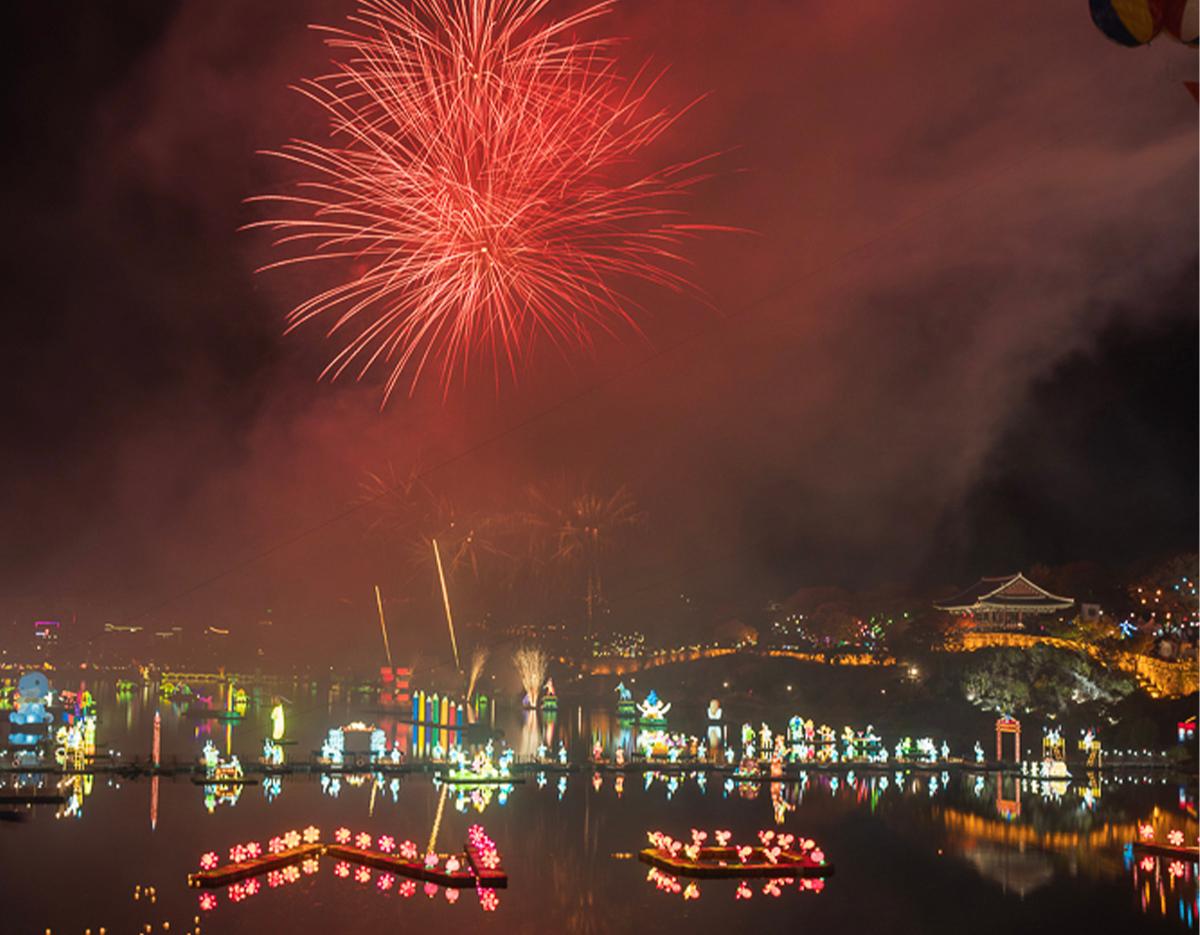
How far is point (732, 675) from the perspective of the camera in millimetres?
77188

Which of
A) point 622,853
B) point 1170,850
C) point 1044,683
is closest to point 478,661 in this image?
point 1044,683

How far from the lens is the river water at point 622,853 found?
63.7 ft

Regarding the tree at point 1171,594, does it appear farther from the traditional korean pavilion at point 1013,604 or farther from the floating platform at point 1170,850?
the floating platform at point 1170,850

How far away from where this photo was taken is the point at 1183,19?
37.9ft

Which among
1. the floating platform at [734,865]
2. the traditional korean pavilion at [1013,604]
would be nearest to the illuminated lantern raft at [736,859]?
the floating platform at [734,865]

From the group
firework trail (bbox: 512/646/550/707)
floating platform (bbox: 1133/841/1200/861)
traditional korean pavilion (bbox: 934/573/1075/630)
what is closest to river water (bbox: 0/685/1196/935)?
floating platform (bbox: 1133/841/1200/861)

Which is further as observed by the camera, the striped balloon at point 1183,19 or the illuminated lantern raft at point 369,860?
the illuminated lantern raft at point 369,860

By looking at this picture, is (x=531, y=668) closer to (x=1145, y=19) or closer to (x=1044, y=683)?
(x=1044, y=683)

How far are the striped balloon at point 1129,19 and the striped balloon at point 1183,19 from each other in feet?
0.21

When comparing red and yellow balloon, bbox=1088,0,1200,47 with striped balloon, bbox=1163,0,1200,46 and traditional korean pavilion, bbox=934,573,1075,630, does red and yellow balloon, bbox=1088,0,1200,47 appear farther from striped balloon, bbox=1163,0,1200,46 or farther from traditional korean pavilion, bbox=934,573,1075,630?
traditional korean pavilion, bbox=934,573,1075,630

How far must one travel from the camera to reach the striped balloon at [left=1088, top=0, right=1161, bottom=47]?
38.5 feet

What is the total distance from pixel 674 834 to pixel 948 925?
8.07 m

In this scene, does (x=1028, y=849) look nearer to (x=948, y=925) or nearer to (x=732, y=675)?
(x=948, y=925)

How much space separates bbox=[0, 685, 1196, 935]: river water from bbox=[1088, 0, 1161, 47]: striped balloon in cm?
1279
